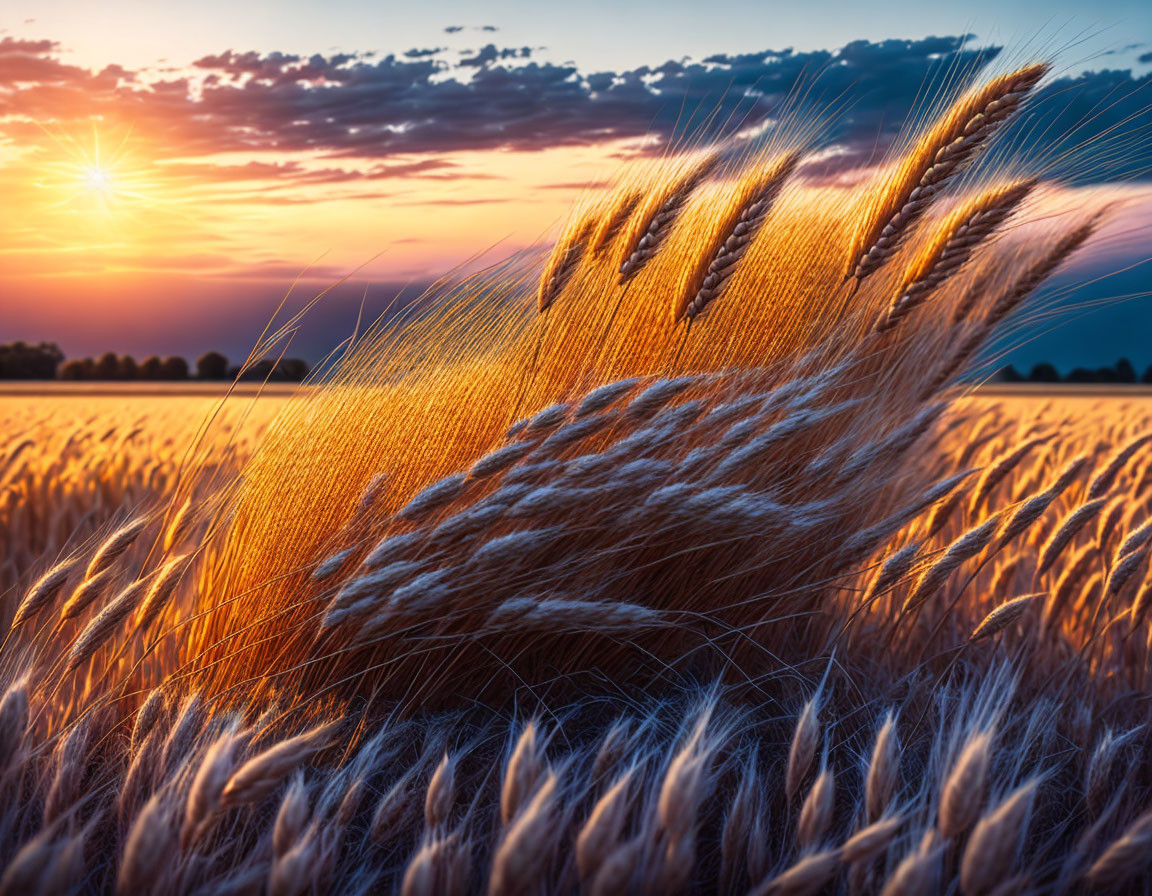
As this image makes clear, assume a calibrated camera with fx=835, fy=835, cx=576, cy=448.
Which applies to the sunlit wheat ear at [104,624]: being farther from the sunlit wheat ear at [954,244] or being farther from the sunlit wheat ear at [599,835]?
the sunlit wheat ear at [954,244]

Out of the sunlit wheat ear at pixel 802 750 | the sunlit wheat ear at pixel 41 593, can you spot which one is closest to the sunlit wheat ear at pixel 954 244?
the sunlit wheat ear at pixel 802 750

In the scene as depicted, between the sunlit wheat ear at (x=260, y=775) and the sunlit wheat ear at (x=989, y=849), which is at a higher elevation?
the sunlit wheat ear at (x=260, y=775)

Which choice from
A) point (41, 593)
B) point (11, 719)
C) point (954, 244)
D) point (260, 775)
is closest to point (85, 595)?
point (41, 593)

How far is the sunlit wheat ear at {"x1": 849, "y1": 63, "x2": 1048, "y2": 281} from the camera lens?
1.48 m

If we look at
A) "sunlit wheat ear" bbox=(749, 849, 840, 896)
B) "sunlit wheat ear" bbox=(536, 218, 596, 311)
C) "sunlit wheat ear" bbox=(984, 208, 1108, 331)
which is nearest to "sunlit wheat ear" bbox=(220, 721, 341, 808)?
"sunlit wheat ear" bbox=(749, 849, 840, 896)

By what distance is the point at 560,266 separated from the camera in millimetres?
1585

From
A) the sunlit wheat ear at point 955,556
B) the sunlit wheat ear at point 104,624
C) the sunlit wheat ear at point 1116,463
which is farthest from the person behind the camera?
the sunlit wheat ear at point 1116,463

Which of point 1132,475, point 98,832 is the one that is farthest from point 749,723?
point 1132,475

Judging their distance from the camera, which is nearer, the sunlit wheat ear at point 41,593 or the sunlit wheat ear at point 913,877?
the sunlit wheat ear at point 913,877

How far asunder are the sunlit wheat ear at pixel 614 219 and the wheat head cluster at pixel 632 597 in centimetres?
2

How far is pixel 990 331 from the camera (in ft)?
5.38

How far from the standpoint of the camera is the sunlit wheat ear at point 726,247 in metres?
1.46

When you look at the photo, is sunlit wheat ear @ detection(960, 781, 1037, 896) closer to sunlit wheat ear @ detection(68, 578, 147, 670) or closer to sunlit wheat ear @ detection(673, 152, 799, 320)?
sunlit wheat ear @ detection(673, 152, 799, 320)

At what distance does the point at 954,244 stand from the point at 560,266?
0.71 m
